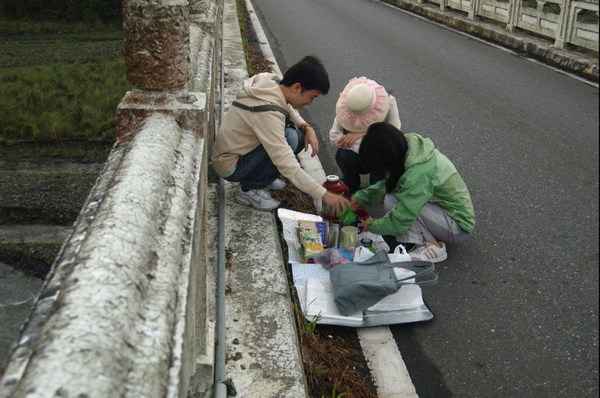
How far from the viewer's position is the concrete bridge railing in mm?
1055

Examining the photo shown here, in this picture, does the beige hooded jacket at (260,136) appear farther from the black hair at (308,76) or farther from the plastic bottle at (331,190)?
the plastic bottle at (331,190)

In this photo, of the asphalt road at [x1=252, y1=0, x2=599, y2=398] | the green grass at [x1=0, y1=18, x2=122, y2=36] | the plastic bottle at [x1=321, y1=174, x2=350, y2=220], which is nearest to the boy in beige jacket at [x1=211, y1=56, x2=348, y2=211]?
the plastic bottle at [x1=321, y1=174, x2=350, y2=220]

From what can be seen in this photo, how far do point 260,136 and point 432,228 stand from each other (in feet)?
3.84

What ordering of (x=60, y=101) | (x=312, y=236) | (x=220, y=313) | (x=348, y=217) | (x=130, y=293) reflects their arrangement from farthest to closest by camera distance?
(x=60, y=101), (x=348, y=217), (x=312, y=236), (x=220, y=313), (x=130, y=293)

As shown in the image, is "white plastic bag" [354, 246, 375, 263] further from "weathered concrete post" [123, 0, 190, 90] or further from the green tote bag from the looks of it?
"weathered concrete post" [123, 0, 190, 90]

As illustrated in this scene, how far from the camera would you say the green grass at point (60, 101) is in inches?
242

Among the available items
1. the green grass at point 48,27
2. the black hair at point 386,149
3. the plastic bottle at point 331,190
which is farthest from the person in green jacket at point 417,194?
the green grass at point 48,27

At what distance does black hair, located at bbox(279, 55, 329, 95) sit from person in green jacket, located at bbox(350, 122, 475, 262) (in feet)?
1.38

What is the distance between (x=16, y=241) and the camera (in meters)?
4.16

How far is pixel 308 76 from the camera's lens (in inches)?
140

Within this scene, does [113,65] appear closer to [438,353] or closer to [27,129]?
[27,129]

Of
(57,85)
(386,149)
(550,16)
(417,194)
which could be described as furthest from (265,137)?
(550,16)

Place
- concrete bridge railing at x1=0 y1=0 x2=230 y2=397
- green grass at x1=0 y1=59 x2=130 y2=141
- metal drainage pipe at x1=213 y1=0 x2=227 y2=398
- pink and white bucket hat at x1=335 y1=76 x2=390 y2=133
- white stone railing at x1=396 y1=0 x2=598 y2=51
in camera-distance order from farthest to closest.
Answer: white stone railing at x1=396 y1=0 x2=598 y2=51
green grass at x1=0 y1=59 x2=130 y2=141
pink and white bucket hat at x1=335 y1=76 x2=390 y2=133
metal drainage pipe at x1=213 y1=0 x2=227 y2=398
concrete bridge railing at x1=0 y1=0 x2=230 y2=397

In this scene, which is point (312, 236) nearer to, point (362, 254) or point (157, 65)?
point (362, 254)
